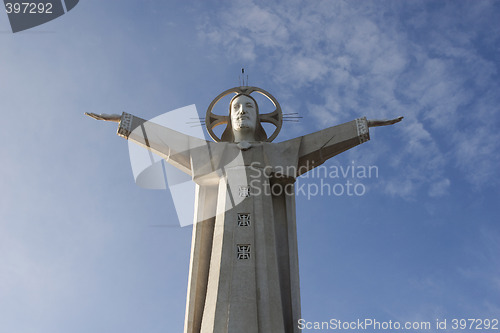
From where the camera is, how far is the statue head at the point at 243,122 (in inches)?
597

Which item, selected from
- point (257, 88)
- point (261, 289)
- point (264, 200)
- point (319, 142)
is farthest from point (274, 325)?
point (257, 88)

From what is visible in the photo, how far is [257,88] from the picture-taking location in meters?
16.0

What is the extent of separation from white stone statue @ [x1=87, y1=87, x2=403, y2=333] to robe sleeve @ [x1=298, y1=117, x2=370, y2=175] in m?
0.02

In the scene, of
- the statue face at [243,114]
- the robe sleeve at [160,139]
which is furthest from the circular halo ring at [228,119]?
the robe sleeve at [160,139]

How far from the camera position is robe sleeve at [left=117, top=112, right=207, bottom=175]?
47.4 feet

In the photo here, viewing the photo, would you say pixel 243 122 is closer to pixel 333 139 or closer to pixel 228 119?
pixel 228 119

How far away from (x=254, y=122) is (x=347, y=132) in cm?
235

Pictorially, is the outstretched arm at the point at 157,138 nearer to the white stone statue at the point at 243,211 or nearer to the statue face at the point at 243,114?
the white stone statue at the point at 243,211

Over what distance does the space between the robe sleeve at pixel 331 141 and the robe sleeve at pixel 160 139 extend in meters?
2.42

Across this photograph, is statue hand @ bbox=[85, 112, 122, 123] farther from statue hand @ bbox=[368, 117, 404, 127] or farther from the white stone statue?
statue hand @ bbox=[368, 117, 404, 127]

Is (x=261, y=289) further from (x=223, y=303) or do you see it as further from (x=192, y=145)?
(x=192, y=145)

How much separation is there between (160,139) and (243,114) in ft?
7.16

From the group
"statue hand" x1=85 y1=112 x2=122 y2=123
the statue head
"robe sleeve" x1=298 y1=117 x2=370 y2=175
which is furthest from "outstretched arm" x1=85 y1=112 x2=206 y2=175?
"robe sleeve" x1=298 y1=117 x2=370 y2=175

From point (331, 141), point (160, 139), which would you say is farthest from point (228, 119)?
point (331, 141)
